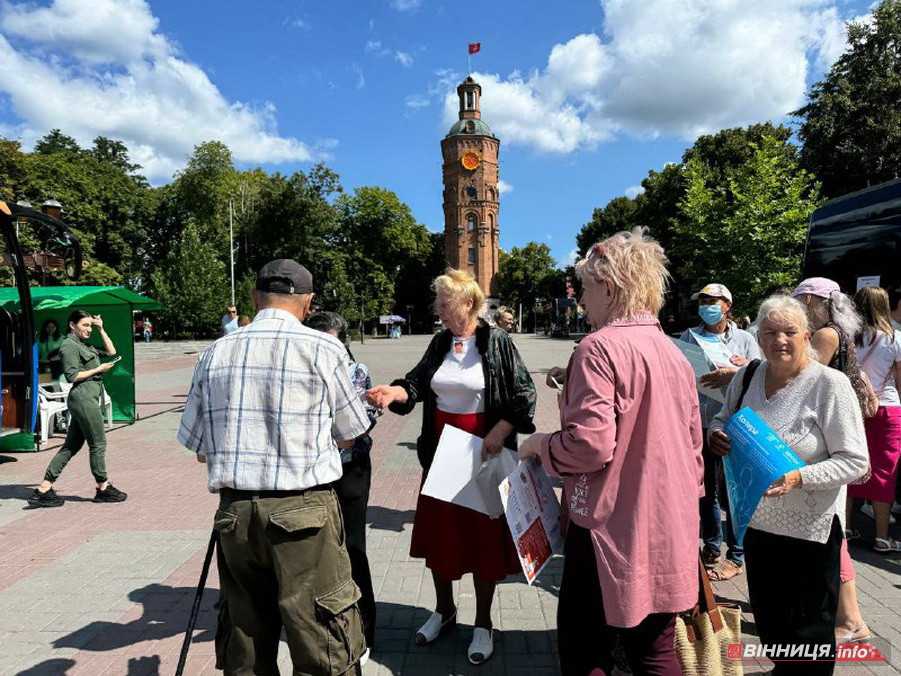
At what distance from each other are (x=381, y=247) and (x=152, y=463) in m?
56.5

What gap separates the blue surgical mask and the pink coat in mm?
2521

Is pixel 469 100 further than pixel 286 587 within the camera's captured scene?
Yes

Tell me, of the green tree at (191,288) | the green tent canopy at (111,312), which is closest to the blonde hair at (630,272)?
the green tent canopy at (111,312)

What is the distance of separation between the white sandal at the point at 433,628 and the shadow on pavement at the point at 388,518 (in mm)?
1848

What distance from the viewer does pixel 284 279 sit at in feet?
7.37

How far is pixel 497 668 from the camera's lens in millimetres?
3051

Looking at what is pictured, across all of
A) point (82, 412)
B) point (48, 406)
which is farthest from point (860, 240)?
point (48, 406)

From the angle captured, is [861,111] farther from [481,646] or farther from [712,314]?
[481,646]

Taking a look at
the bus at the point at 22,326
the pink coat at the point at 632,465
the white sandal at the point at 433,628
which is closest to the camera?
the pink coat at the point at 632,465

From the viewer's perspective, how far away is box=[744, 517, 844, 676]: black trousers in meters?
2.33

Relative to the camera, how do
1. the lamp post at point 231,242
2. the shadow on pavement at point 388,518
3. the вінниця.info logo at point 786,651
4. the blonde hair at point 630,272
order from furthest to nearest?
the lamp post at point 231,242, the shadow on pavement at point 388,518, the вінниця.info logo at point 786,651, the blonde hair at point 630,272

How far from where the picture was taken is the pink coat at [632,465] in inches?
75.2

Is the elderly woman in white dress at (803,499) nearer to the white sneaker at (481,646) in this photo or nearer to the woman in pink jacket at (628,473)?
the woman in pink jacket at (628,473)

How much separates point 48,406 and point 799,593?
34.6 feet
